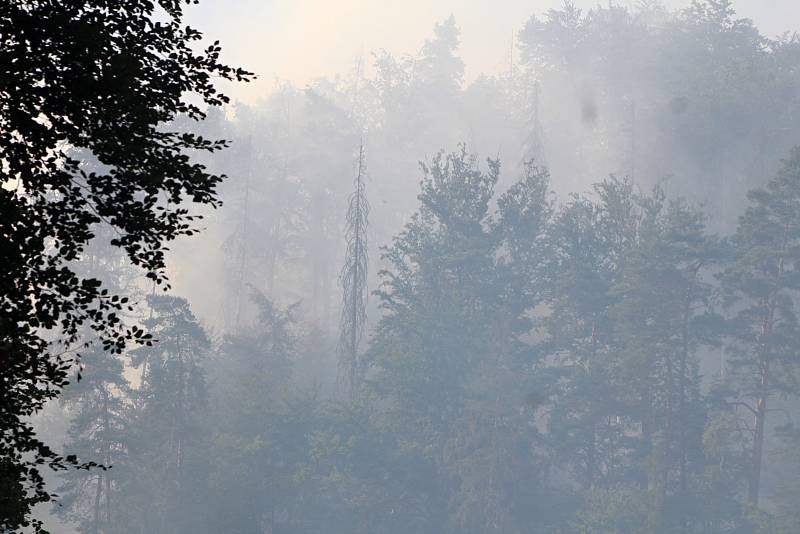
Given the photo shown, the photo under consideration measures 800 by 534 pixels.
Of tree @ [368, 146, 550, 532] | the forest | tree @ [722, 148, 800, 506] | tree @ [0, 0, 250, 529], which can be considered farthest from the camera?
tree @ [722, 148, 800, 506]

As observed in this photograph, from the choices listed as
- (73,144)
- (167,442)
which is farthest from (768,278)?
(73,144)

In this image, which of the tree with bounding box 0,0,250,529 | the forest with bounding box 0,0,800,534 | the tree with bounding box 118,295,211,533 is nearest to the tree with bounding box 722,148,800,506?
the forest with bounding box 0,0,800,534

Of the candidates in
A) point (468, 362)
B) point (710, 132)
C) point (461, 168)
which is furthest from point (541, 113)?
point (468, 362)

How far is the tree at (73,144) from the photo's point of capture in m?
6.88

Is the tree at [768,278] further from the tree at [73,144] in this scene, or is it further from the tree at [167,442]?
the tree at [73,144]

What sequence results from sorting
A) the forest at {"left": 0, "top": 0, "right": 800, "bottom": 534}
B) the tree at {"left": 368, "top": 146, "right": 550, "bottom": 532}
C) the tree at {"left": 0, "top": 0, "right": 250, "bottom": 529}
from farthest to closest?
the tree at {"left": 368, "top": 146, "right": 550, "bottom": 532} → the forest at {"left": 0, "top": 0, "right": 800, "bottom": 534} → the tree at {"left": 0, "top": 0, "right": 250, "bottom": 529}

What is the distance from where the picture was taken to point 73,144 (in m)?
7.32

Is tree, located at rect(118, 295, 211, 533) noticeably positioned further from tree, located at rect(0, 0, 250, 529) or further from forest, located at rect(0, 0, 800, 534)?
tree, located at rect(0, 0, 250, 529)

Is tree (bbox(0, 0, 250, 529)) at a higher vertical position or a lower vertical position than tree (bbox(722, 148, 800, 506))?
lower

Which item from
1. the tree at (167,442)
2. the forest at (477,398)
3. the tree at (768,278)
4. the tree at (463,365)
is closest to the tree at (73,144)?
the forest at (477,398)

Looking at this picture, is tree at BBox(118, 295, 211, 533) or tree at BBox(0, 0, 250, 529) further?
tree at BBox(118, 295, 211, 533)

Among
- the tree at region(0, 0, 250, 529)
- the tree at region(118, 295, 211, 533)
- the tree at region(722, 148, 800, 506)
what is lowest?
the tree at region(118, 295, 211, 533)

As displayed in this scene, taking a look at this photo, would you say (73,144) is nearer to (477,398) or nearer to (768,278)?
(477,398)

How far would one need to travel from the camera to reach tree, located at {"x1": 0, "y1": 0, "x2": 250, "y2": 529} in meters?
6.88
